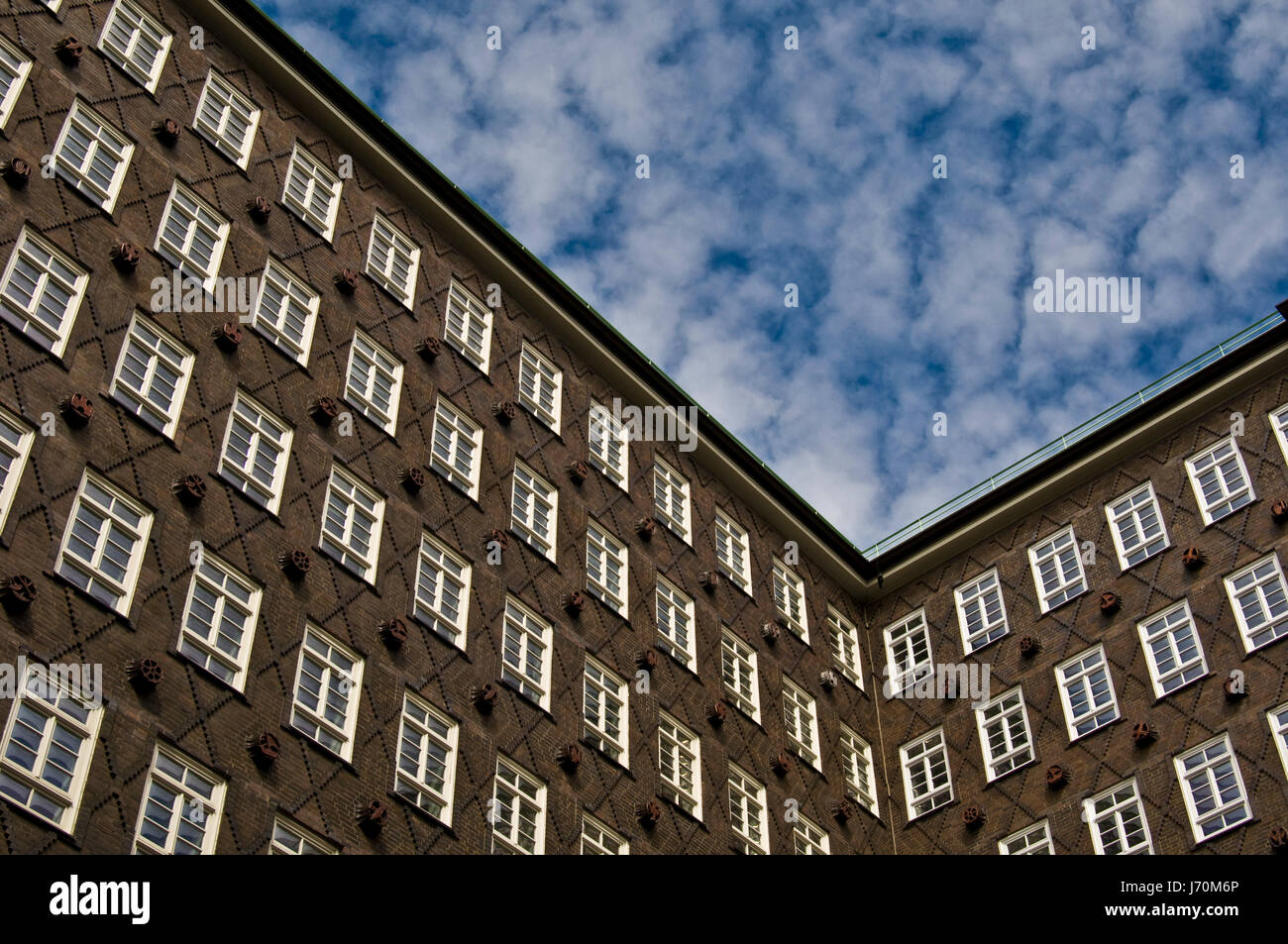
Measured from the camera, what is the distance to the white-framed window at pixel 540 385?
135 ft

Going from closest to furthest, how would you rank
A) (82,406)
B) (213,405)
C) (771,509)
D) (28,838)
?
1. (28,838)
2. (82,406)
3. (213,405)
4. (771,509)

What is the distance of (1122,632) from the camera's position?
41.6 metres

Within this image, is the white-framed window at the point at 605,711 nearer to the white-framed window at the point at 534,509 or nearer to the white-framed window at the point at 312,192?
the white-framed window at the point at 534,509

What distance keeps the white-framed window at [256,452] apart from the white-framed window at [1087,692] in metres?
21.0

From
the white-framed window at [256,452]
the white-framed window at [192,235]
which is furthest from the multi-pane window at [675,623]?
the white-framed window at [192,235]

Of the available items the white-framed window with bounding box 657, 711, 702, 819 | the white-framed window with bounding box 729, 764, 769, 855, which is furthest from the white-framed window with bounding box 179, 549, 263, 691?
the white-framed window with bounding box 729, 764, 769, 855

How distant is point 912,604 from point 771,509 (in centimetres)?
513

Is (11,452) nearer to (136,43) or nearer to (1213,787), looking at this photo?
(136,43)

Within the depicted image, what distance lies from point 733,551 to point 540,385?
7802mm

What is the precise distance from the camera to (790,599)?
46844 millimetres

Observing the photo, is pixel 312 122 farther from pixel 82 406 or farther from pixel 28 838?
pixel 28 838

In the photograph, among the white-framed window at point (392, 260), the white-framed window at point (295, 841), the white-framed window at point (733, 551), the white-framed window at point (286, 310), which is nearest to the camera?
the white-framed window at point (295, 841)

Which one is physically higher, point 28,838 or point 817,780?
point 817,780

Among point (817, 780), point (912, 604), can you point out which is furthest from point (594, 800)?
point (912, 604)
